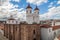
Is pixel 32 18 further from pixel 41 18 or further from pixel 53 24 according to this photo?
pixel 53 24

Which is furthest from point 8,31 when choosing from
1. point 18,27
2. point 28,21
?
point 28,21

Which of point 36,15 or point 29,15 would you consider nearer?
point 29,15

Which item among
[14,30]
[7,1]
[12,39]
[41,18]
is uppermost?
[7,1]

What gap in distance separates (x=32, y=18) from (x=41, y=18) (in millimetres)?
763

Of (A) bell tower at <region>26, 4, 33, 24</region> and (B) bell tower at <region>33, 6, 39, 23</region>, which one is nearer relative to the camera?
(A) bell tower at <region>26, 4, 33, 24</region>

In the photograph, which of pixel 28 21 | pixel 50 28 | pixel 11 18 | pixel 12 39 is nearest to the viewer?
pixel 50 28

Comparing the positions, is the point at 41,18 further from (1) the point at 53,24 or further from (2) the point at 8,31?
(2) the point at 8,31

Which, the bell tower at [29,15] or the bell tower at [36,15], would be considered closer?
the bell tower at [29,15]

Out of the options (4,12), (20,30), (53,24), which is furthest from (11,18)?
(53,24)

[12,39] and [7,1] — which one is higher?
[7,1]

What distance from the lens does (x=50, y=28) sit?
8.02 meters

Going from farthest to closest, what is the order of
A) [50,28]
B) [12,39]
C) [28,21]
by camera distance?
[28,21] < [12,39] < [50,28]

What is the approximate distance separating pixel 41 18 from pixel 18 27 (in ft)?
7.39

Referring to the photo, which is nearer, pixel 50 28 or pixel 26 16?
pixel 50 28
